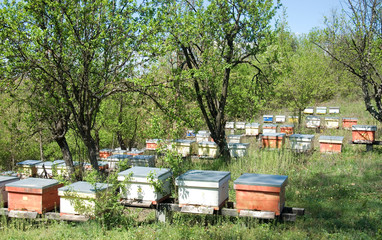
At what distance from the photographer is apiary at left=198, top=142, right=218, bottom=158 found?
1110 cm

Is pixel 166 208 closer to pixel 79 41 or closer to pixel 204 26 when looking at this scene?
pixel 79 41

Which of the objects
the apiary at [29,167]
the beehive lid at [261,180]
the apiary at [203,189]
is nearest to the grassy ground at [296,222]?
the apiary at [203,189]

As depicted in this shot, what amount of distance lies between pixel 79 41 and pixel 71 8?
1.93 feet

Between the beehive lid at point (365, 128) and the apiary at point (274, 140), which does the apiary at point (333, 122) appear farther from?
the apiary at point (274, 140)

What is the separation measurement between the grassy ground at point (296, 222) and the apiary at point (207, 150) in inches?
58.2

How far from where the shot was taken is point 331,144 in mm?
11234

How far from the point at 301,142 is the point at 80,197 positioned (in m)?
7.95

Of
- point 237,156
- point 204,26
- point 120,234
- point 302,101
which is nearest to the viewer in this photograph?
point 120,234

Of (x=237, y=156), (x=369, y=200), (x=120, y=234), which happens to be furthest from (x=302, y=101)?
(x=120, y=234)

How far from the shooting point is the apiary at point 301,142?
36.2ft

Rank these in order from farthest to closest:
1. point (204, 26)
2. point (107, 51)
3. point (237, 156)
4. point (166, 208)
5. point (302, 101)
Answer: point (302, 101)
point (237, 156)
point (204, 26)
point (107, 51)
point (166, 208)

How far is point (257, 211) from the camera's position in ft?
16.3

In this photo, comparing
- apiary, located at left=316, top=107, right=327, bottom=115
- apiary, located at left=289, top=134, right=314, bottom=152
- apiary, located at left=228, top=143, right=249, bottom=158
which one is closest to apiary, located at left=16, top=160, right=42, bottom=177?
apiary, located at left=228, top=143, right=249, bottom=158

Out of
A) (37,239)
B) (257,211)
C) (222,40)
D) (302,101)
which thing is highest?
(222,40)
